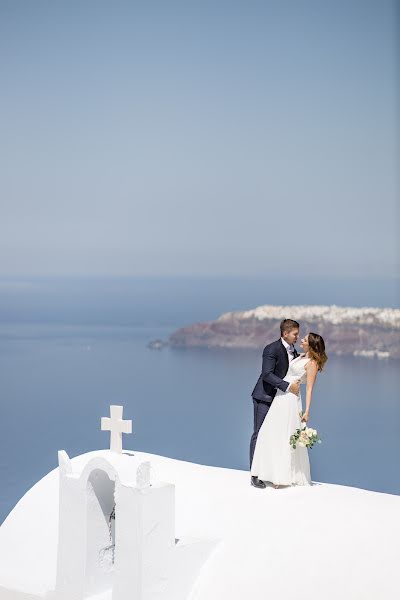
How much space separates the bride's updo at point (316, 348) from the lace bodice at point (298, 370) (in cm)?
13

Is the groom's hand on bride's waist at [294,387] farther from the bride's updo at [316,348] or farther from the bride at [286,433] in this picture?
the bride's updo at [316,348]

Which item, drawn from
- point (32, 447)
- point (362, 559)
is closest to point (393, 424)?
point (32, 447)

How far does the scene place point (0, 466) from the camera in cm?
2303

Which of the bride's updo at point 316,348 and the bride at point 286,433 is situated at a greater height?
the bride's updo at point 316,348

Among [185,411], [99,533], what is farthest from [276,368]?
[185,411]

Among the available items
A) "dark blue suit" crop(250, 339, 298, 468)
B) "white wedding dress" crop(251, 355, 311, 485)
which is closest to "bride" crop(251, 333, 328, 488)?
"white wedding dress" crop(251, 355, 311, 485)

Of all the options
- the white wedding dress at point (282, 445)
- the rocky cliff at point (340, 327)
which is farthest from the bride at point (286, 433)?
the rocky cliff at point (340, 327)

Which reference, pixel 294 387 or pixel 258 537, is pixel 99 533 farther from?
pixel 294 387

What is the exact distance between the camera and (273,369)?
9719 millimetres

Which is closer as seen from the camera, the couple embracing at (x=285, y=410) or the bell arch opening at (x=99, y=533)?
the bell arch opening at (x=99, y=533)

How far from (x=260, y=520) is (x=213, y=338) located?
2087 cm

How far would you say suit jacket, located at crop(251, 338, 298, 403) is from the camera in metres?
9.66

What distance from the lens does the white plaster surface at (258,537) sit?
27.4ft

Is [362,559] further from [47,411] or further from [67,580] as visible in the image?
[47,411]
